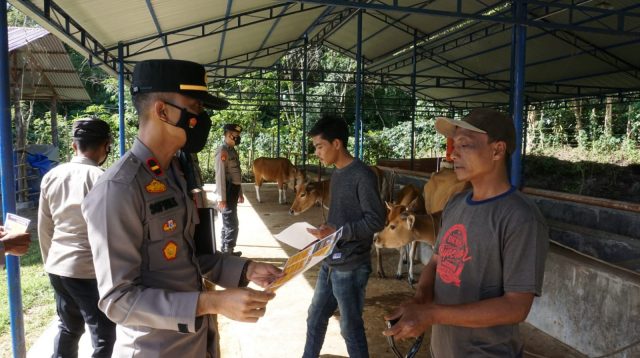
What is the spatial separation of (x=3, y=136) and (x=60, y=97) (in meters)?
12.3

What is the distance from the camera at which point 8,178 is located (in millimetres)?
2762

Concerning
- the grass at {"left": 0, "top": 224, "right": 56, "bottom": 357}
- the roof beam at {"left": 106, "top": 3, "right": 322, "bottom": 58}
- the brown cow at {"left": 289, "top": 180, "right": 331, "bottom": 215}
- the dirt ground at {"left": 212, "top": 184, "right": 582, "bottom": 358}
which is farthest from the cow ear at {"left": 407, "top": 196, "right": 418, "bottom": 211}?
the roof beam at {"left": 106, "top": 3, "right": 322, "bottom": 58}

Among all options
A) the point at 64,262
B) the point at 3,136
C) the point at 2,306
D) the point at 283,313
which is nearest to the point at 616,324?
the point at 283,313

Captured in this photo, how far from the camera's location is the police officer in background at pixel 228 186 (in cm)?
607

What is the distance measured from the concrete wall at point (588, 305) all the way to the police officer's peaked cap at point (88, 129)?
3.97 meters

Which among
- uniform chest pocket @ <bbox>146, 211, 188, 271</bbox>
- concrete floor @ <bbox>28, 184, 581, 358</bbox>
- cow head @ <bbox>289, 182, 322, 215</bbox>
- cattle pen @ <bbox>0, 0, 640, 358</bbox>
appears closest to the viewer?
uniform chest pocket @ <bbox>146, 211, 188, 271</bbox>

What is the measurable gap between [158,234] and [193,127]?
0.39 m

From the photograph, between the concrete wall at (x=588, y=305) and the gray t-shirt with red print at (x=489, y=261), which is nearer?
the gray t-shirt with red print at (x=489, y=261)

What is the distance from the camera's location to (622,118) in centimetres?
2100

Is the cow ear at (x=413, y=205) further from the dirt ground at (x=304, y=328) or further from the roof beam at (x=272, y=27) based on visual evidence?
the roof beam at (x=272, y=27)

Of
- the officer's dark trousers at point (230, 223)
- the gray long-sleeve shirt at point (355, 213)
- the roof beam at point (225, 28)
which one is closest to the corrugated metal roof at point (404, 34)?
the roof beam at point (225, 28)

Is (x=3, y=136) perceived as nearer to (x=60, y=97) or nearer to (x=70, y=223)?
(x=70, y=223)

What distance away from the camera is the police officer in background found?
607cm

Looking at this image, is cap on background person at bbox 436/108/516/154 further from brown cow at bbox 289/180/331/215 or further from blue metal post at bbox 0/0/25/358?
brown cow at bbox 289/180/331/215
